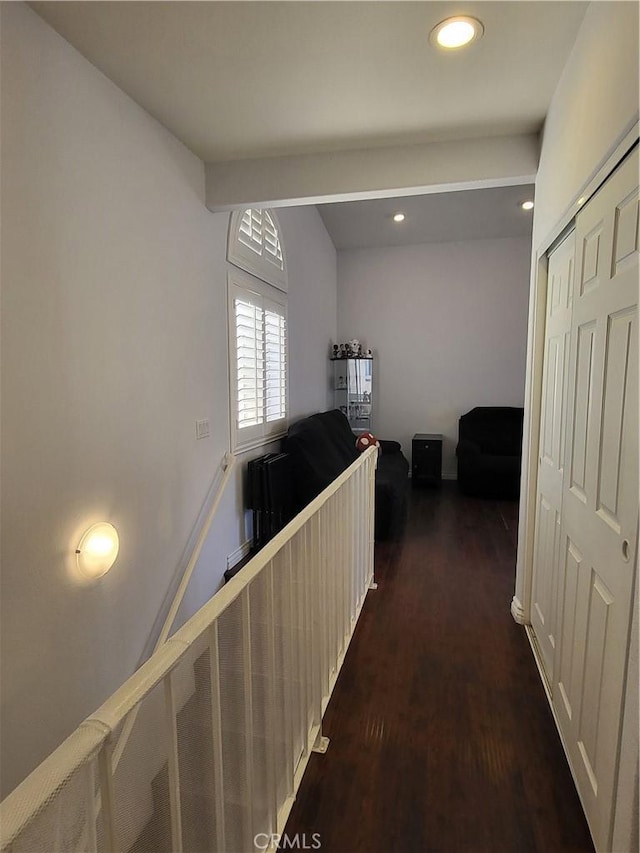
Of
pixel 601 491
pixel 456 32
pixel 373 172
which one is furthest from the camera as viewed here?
pixel 373 172

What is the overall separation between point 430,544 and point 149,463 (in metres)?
2.53

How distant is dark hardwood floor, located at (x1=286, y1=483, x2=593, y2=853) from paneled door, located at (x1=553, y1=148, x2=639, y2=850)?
6.1 inches

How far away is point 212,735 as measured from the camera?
0.95 meters

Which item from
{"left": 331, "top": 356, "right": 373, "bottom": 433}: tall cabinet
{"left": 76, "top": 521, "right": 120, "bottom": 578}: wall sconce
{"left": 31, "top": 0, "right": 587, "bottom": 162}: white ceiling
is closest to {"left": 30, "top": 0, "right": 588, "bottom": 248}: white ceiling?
{"left": 31, "top": 0, "right": 587, "bottom": 162}: white ceiling

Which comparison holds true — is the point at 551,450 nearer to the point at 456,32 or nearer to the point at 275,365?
the point at 456,32

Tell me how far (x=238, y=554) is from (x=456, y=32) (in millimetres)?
3158

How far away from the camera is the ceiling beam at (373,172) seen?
231cm

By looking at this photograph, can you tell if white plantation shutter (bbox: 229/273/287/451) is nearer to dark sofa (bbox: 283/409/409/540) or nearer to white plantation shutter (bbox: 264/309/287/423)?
white plantation shutter (bbox: 264/309/287/423)

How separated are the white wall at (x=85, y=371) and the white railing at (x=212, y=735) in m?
0.98

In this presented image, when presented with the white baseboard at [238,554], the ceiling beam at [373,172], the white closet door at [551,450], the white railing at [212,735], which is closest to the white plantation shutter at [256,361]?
the ceiling beam at [373,172]

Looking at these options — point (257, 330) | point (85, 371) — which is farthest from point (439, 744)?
point (257, 330)

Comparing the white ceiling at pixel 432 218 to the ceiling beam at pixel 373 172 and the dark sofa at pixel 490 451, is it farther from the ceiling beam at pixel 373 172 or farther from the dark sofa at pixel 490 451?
the ceiling beam at pixel 373 172

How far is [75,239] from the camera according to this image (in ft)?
5.88

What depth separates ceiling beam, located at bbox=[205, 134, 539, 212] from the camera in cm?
231
